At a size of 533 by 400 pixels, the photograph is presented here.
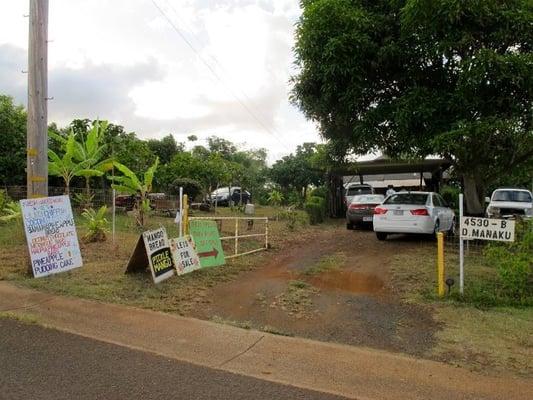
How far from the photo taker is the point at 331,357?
5.17 m

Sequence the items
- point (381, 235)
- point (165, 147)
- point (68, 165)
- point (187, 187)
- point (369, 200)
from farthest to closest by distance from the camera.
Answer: point (165, 147) < point (187, 187) < point (369, 200) < point (381, 235) < point (68, 165)

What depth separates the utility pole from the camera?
27.5ft

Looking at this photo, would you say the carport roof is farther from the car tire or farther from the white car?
the white car

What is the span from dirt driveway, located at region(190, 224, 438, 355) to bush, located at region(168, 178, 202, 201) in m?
13.2

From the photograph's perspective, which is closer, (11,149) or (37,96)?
(37,96)

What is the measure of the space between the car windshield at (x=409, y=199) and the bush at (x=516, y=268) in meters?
5.57

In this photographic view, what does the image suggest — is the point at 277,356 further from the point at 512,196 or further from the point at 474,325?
the point at 512,196

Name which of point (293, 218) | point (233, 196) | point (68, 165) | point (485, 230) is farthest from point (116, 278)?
point (233, 196)

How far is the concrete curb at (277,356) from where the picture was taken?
14.6ft

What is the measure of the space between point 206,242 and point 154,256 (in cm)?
178

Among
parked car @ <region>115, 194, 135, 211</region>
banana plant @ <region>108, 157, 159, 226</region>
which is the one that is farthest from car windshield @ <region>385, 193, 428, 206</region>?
parked car @ <region>115, 194, 135, 211</region>

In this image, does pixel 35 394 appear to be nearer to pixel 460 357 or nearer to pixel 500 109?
pixel 460 357

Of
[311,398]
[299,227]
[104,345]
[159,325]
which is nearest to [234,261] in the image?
[159,325]

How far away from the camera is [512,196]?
19.8m
